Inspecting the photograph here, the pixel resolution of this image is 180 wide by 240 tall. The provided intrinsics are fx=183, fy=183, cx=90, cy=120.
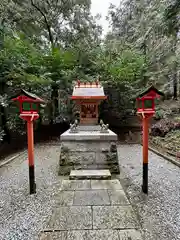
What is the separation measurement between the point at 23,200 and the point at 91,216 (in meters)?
1.04

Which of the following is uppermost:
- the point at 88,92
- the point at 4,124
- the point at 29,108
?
the point at 88,92

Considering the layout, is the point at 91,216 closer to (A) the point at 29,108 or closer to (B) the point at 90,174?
(B) the point at 90,174

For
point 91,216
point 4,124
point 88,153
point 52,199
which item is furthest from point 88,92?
point 91,216

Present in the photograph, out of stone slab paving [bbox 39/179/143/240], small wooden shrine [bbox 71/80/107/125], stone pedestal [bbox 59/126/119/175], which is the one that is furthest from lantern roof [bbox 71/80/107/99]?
stone slab paving [bbox 39/179/143/240]

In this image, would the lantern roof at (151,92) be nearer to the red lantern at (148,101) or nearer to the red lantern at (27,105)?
the red lantern at (148,101)

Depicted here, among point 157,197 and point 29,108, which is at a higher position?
point 29,108

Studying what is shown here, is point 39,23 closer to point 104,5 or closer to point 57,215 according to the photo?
point 104,5

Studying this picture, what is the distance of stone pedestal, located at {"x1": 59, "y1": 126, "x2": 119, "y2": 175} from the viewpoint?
137 inches

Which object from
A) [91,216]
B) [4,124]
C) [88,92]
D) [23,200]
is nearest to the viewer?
[91,216]

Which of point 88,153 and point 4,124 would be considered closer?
point 88,153

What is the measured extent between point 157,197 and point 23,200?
1.85 m

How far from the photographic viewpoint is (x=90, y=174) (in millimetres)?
3143

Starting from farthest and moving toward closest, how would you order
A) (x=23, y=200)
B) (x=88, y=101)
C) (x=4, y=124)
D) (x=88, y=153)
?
(x=4, y=124)
(x=88, y=101)
(x=88, y=153)
(x=23, y=200)

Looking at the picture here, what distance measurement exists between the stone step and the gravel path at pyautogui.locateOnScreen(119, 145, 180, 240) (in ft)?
1.04
